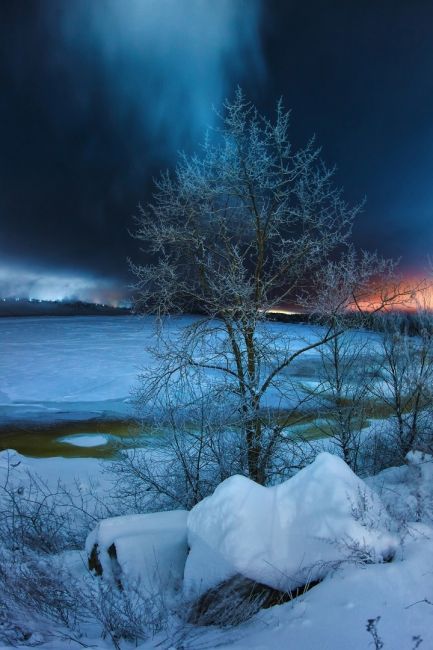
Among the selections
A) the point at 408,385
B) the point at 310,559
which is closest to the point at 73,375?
the point at 408,385

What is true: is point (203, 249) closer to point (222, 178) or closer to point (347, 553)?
point (222, 178)

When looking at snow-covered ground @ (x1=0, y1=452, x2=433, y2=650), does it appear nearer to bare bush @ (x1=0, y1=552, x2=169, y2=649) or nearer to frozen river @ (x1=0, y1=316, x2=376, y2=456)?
bare bush @ (x1=0, y1=552, x2=169, y2=649)

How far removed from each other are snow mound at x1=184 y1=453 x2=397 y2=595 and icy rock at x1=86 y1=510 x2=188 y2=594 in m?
0.62

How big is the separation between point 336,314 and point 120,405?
1209 cm

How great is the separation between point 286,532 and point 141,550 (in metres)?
1.72

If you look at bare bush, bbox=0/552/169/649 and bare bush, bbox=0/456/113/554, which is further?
bare bush, bbox=0/456/113/554

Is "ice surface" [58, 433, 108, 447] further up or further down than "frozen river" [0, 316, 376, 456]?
further down

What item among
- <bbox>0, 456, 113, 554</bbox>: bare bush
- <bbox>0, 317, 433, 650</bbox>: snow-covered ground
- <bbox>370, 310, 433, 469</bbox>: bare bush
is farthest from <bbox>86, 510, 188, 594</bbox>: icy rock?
<bbox>370, 310, 433, 469</bbox>: bare bush

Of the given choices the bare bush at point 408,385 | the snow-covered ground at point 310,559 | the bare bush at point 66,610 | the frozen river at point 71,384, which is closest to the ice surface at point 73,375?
the frozen river at point 71,384

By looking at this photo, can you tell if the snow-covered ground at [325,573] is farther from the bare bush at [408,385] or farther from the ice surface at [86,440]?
the ice surface at [86,440]

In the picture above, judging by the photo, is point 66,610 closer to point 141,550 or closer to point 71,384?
point 141,550

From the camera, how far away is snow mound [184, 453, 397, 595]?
3607 millimetres

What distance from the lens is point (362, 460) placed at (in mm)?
13359

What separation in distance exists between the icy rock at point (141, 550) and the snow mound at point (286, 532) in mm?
619
